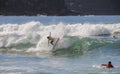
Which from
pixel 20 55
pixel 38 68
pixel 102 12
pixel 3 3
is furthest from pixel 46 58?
pixel 102 12

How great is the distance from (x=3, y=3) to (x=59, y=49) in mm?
117024

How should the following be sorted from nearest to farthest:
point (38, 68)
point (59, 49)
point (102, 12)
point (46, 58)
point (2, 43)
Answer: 1. point (38, 68)
2. point (46, 58)
3. point (59, 49)
4. point (2, 43)
5. point (102, 12)

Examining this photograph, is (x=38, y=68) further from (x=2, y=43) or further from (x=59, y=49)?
(x=2, y=43)

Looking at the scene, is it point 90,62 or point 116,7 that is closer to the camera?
point 90,62

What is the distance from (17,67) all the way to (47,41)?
27.2 ft

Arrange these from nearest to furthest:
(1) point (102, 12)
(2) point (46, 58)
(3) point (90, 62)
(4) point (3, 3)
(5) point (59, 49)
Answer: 1. (3) point (90, 62)
2. (2) point (46, 58)
3. (5) point (59, 49)
4. (4) point (3, 3)
5. (1) point (102, 12)

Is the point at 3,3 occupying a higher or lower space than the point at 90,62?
higher

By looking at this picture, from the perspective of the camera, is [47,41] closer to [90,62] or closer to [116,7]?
[90,62]

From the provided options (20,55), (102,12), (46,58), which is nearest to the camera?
(46,58)

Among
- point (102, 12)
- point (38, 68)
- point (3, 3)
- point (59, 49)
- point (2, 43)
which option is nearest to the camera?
point (38, 68)

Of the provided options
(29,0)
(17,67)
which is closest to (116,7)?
(29,0)

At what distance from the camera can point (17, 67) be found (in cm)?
2108

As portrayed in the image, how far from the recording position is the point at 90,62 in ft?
74.3

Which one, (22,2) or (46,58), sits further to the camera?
(22,2)
